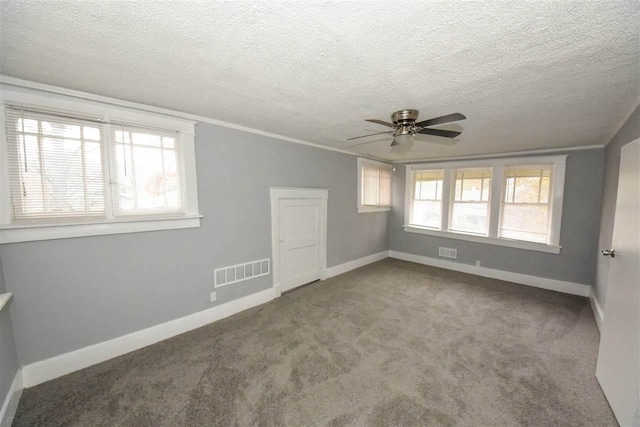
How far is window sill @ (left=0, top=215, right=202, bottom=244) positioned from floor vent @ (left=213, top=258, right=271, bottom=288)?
712 mm

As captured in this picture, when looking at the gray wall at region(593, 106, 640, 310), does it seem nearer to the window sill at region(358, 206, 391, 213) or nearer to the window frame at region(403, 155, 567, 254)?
the window frame at region(403, 155, 567, 254)

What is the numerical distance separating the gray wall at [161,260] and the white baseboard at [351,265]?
1332 mm

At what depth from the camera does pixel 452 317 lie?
3156 millimetres

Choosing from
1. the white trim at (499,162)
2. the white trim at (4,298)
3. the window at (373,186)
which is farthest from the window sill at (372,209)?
the white trim at (4,298)

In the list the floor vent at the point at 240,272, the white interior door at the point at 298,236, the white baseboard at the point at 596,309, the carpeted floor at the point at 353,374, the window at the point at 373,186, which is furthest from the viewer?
the window at the point at 373,186

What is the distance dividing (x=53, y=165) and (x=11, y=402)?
180 cm

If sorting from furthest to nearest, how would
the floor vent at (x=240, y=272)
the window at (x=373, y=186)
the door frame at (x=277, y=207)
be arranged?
the window at (x=373, y=186) → the door frame at (x=277, y=207) → the floor vent at (x=240, y=272)

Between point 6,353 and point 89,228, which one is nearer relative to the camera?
point 6,353

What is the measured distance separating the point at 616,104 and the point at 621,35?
140 cm

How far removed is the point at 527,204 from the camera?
4289mm

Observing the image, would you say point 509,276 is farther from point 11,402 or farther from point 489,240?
point 11,402

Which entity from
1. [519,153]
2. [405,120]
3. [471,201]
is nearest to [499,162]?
[519,153]

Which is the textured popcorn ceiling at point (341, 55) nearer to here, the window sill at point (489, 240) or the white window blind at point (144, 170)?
the white window blind at point (144, 170)

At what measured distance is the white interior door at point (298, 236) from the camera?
145 inches
